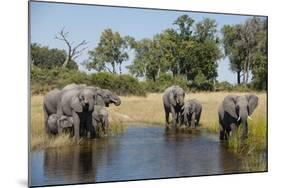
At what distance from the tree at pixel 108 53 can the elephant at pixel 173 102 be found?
389 mm

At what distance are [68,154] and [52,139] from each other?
15 cm

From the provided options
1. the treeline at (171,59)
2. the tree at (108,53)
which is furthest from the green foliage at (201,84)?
the tree at (108,53)

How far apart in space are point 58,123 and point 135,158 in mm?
592

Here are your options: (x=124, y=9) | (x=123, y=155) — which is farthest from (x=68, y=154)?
(x=124, y=9)

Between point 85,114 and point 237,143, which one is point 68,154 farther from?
point 237,143

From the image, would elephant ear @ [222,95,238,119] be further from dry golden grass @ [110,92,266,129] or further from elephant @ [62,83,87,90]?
elephant @ [62,83,87,90]

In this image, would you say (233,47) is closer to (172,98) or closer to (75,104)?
(172,98)

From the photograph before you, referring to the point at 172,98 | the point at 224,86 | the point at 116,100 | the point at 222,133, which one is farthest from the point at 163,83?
the point at 222,133

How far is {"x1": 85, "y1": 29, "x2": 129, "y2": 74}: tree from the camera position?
12.4 feet

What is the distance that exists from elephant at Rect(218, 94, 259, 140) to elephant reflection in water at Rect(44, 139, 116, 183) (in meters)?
0.89

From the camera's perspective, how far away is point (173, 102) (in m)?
3.97

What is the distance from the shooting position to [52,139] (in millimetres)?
3670

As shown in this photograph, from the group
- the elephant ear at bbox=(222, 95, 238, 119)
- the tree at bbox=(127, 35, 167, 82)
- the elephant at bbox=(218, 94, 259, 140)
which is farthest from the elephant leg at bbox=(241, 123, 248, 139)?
the tree at bbox=(127, 35, 167, 82)

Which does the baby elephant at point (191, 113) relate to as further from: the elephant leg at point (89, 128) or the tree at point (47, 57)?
the tree at point (47, 57)
